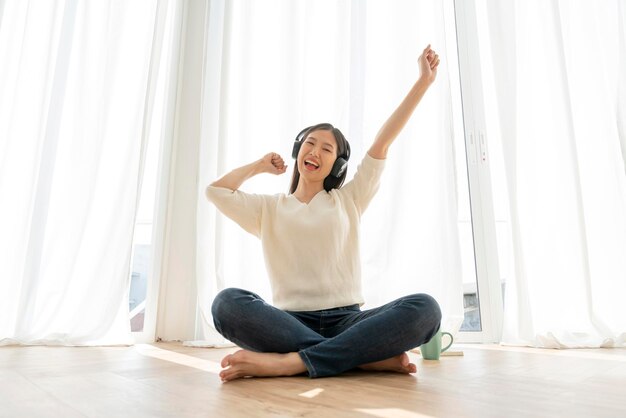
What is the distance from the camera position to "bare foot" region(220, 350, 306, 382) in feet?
2.99

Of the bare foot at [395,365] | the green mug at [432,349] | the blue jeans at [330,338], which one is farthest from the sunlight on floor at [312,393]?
the green mug at [432,349]

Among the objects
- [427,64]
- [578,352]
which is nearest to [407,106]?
[427,64]

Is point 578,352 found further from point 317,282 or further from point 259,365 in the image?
point 259,365

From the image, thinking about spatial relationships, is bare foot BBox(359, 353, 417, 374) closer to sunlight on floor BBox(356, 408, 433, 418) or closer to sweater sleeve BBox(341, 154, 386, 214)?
sunlight on floor BBox(356, 408, 433, 418)

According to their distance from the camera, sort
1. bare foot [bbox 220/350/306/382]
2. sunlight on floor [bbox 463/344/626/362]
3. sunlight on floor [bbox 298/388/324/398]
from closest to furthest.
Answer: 1. sunlight on floor [bbox 298/388/324/398]
2. bare foot [bbox 220/350/306/382]
3. sunlight on floor [bbox 463/344/626/362]

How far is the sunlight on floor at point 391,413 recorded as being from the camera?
2.11ft

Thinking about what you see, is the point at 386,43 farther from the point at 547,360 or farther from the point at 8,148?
the point at 8,148

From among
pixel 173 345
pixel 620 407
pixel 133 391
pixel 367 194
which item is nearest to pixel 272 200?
pixel 367 194

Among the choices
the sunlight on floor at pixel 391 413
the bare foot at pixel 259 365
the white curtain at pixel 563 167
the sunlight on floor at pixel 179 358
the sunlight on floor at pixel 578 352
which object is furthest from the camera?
the white curtain at pixel 563 167

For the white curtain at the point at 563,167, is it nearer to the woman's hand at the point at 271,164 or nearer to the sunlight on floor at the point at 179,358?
the woman's hand at the point at 271,164

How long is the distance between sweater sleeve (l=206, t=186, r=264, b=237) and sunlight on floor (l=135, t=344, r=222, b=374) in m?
0.39

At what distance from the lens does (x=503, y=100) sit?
1729mm

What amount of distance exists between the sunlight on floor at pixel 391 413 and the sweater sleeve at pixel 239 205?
737mm

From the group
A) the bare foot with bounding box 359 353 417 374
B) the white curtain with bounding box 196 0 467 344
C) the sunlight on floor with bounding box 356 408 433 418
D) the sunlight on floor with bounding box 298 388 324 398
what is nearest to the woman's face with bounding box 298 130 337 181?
the white curtain with bounding box 196 0 467 344
